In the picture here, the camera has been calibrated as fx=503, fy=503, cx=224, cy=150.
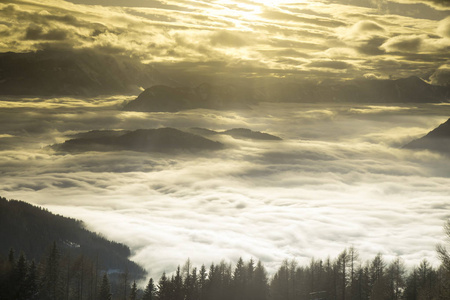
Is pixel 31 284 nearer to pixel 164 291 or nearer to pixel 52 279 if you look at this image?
pixel 52 279

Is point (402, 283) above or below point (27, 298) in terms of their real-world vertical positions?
above

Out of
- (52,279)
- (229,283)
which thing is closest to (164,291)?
(229,283)

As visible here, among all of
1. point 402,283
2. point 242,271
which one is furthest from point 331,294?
point 242,271

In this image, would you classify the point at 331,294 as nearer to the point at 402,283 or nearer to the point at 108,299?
the point at 402,283

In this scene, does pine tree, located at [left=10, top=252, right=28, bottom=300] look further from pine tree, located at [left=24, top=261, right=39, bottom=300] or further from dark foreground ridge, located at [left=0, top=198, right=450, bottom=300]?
pine tree, located at [left=24, top=261, right=39, bottom=300]

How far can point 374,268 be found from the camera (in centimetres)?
12506

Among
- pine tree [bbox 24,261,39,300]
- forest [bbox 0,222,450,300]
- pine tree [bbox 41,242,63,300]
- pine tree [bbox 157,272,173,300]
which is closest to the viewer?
pine tree [bbox 24,261,39,300]

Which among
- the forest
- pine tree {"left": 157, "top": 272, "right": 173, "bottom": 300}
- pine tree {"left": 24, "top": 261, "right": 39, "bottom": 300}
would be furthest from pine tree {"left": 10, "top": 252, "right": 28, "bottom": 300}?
pine tree {"left": 157, "top": 272, "right": 173, "bottom": 300}

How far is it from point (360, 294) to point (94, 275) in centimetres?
6808

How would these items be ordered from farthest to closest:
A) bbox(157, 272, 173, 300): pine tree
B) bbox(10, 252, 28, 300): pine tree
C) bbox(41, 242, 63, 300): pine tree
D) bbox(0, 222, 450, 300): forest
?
bbox(157, 272, 173, 300): pine tree, bbox(41, 242, 63, 300): pine tree, bbox(0, 222, 450, 300): forest, bbox(10, 252, 28, 300): pine tree

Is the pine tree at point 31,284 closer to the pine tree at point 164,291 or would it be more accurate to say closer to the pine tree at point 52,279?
the pine tree at point 52,279

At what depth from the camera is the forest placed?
99.0 m

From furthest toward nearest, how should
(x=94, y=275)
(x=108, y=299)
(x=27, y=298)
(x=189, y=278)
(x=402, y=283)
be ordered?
(x=94, y=275), (x=189, y=278), (x=402, y=283), (x=108, y=299), (x=27, y=298)

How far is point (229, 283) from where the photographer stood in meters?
134
